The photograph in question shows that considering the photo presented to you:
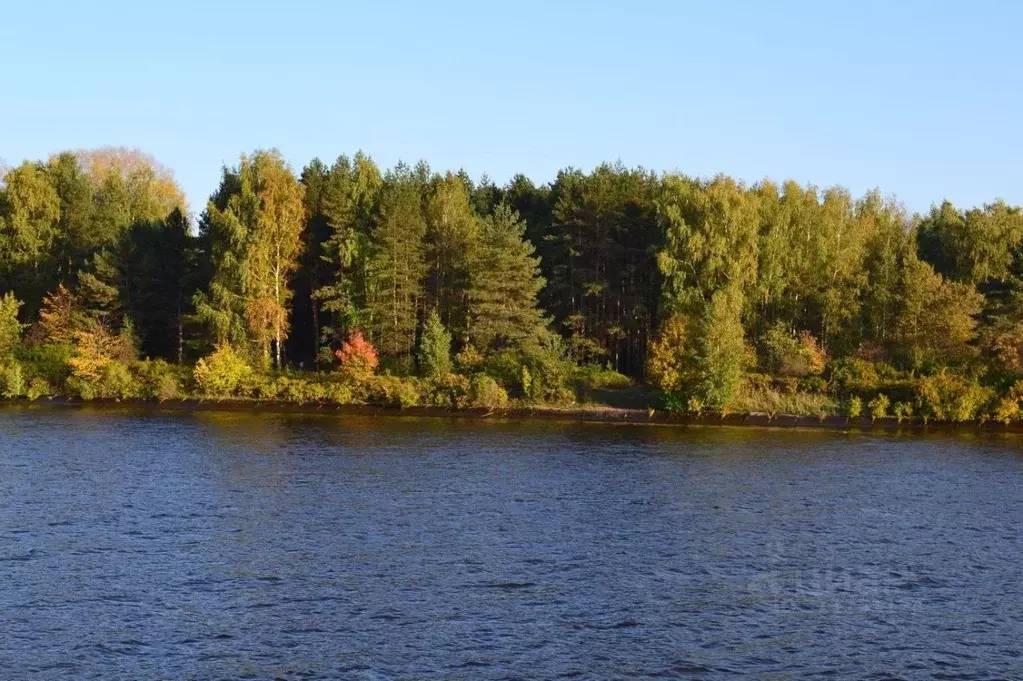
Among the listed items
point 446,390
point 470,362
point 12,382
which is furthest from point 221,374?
point 470,362

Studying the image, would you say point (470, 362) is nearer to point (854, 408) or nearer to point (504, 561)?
point (854, 408)

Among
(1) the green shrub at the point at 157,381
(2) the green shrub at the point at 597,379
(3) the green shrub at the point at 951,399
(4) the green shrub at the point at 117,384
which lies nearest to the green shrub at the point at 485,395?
(2) the green shrub at the point at 597,379

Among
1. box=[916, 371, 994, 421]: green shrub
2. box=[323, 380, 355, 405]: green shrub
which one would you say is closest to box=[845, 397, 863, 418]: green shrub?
box=[916, 371, 994, 421]: green shrub

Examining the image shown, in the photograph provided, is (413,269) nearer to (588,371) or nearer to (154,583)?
(588,371)

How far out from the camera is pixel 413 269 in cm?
8825

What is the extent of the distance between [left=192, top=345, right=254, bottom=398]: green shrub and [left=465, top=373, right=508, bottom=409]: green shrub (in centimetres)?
1873

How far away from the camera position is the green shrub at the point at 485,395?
260ft

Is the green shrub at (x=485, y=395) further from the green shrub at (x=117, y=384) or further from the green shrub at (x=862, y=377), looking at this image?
the green shrub at (x=117, y=384)

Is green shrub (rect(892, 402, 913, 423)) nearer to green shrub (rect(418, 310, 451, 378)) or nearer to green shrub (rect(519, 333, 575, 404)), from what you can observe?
green shrub (rect(519, 333, 575, 404))

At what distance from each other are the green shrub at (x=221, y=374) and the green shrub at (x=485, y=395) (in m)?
18.7

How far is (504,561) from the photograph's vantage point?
122ft

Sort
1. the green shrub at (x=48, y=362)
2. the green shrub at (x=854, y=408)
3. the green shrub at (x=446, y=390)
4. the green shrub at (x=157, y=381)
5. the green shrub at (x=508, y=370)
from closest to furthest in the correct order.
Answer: the green shrub at (x=854, y=408) < the green shrub at (x=446, y=390) < the green shrub at (x=508, y=370) < the green shrub at (x=157, y=381) < the green shrub at (x=48, y=362)

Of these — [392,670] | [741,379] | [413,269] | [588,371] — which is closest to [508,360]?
[588,371]

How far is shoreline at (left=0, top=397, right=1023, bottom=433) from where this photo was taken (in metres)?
73.1
